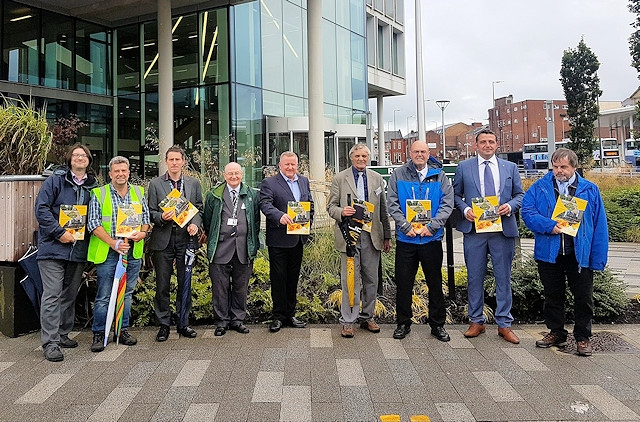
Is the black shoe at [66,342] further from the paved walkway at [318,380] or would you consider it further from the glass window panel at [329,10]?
the glass window panel at [329,10]

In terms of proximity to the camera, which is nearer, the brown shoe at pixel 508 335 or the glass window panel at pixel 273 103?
the brown shoe at pixel 508 335

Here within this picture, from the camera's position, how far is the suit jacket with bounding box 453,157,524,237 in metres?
5.36

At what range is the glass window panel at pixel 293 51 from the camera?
22.2 m

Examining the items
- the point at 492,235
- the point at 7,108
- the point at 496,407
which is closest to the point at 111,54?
the point at 7,108

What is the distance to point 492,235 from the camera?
539cm

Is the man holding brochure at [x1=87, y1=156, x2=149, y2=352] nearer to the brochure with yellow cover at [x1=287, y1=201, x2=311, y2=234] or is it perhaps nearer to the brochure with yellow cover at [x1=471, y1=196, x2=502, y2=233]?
the brochure with yellow cover at [x1=287, y1=201, x2=311, y2=234]

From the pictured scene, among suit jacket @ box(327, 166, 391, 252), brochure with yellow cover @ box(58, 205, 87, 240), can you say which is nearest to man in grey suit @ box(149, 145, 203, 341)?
brochure with yellow cover @ box(58, 205, 87, 240)

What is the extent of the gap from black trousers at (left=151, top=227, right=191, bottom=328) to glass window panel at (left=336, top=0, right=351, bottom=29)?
76.1ft

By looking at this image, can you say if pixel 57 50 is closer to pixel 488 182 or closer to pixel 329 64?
pixel 329 64

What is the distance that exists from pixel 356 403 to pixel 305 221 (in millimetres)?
2252

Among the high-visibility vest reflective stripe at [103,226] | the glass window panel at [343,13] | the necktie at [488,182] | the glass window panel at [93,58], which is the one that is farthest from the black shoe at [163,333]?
the glass window panel at [343,13]

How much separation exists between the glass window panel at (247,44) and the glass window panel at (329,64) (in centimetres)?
510

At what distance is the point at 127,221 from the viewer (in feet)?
16.8

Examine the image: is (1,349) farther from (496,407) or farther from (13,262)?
(496,407)
